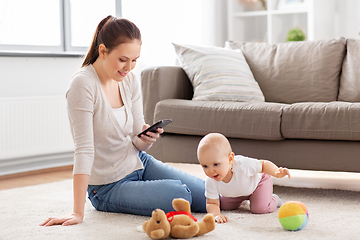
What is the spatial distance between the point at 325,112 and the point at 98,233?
1063 mm

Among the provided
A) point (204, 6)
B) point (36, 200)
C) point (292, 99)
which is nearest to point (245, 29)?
point (204, 6)

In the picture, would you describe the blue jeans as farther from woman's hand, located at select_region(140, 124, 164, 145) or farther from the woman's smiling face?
the woman's smiling face

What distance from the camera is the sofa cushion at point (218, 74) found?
7.78 ft

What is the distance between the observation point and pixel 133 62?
1537 millimetres

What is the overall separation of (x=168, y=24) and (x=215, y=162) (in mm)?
2309

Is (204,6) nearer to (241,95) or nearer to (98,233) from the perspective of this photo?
(241,95)

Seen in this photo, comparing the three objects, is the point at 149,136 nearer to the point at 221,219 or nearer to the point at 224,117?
the point at 221,219

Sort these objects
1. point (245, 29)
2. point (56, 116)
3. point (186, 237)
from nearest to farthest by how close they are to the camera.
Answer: point (186, 237) < point (56, 116) < point (245, 29)

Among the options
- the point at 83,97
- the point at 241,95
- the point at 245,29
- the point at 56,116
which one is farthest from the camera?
the point at 245,29

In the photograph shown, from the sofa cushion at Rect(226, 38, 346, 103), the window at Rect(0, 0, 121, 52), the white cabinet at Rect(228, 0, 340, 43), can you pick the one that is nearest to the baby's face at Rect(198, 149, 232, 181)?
the sofa cushion at Rect(226, 38, 346, 103)

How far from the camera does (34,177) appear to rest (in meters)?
2.71

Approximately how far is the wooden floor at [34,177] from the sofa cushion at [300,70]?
1.31 m

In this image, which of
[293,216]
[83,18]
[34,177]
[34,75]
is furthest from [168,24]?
[293,216]

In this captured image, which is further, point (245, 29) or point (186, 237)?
point (245, 29)
